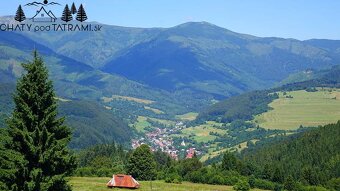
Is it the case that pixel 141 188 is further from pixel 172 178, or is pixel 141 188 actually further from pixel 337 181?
pixel 337 181

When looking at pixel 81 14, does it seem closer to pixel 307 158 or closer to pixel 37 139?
pixel 37 139

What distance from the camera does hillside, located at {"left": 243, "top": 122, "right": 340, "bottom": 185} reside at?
12181cm

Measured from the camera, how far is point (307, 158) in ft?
534

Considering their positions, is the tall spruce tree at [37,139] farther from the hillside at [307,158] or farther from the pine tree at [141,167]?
the hillside at [307,158]

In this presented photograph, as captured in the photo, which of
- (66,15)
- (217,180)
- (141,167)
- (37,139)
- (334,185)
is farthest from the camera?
(334,185)

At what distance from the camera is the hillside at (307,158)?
121812 mm

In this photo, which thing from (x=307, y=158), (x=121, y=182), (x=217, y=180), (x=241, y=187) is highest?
(x=121, y=182)

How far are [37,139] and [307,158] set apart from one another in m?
147

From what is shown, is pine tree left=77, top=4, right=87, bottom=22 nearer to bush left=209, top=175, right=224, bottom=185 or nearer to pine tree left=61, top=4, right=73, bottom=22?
pine tree left=61, top=4, right=73, bottom=22

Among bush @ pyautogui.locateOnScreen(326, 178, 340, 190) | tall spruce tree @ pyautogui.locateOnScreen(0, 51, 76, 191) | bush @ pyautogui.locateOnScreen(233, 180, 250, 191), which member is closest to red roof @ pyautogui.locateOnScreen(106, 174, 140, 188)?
A: bush @ pyautogui.locateOnScreen(233, 180, 250, 191)

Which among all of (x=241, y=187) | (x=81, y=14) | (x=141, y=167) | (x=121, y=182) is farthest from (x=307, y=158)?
(x=81, y=14)

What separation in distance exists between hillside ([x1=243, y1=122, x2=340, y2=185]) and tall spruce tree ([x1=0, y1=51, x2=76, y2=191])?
95195 mm

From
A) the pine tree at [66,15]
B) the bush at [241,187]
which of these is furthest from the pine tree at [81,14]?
the bush at [241,187]

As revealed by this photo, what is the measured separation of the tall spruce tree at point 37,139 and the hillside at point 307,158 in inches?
3748
